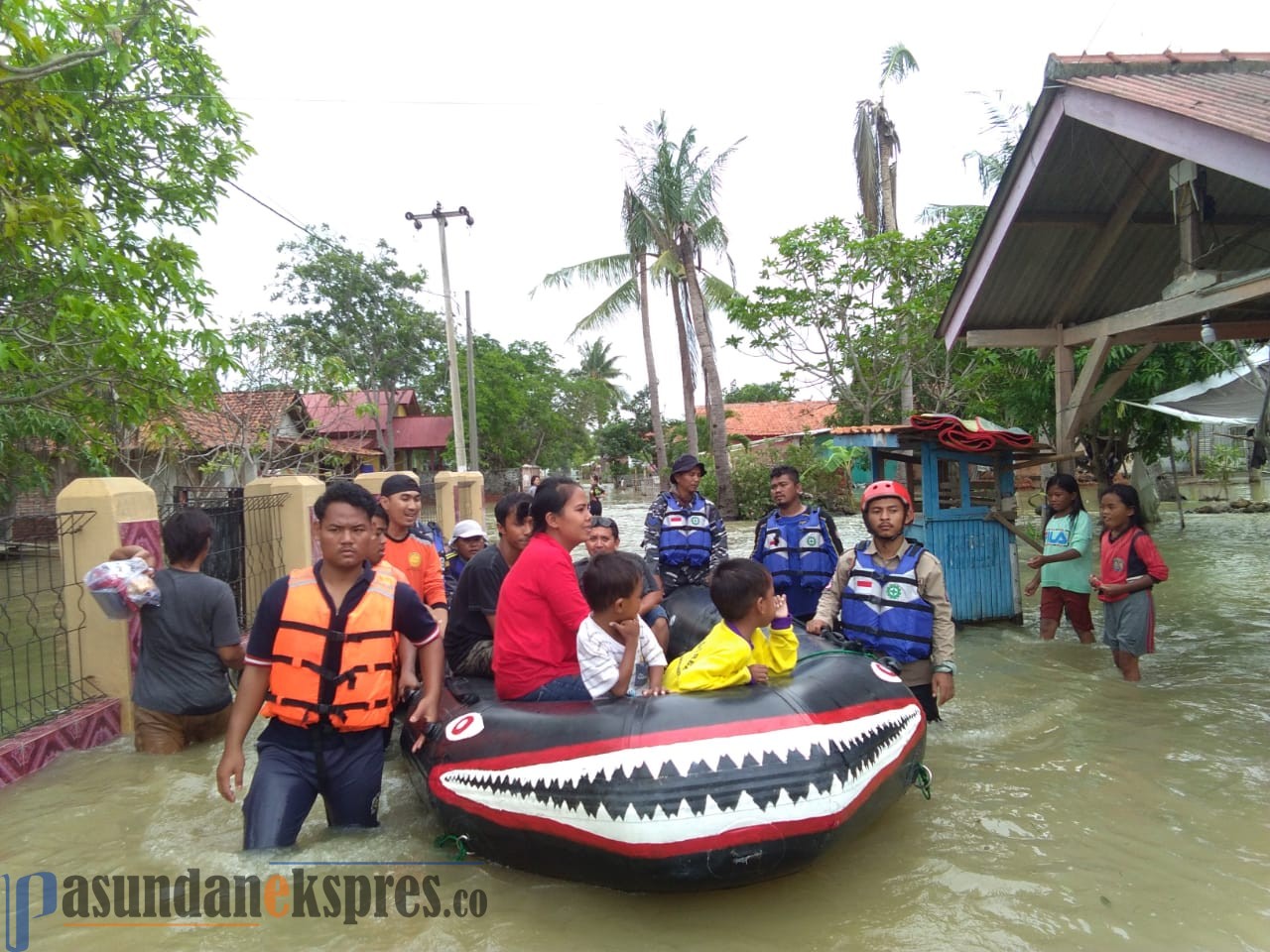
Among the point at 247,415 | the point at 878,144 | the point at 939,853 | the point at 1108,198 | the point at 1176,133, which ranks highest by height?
the point at 878,144

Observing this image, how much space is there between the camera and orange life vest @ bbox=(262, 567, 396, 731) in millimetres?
3023

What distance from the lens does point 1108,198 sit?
6.68m

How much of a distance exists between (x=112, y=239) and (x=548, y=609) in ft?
18.6

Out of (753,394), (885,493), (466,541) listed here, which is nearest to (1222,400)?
(885,493)

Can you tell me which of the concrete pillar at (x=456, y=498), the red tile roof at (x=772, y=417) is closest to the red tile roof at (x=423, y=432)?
the red tile roof at (x=772, y=417)

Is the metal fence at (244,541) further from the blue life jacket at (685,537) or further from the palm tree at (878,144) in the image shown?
the palm tree at (878,144)

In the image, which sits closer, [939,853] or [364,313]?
[939,853]

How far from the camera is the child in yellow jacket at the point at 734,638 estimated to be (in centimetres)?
322

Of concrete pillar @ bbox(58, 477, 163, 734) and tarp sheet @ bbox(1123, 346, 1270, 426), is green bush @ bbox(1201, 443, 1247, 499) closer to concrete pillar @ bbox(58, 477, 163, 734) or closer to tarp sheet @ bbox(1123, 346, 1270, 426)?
tarp sheet @ bbox(1123, 346, 1270, 426)

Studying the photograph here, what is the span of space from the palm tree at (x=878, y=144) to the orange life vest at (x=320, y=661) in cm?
2024

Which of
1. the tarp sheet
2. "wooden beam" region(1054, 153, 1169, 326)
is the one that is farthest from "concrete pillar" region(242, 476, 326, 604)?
the tarp sheet

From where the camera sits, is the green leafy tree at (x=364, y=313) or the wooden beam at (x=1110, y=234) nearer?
the wooden beam at (x=1110, y=234)

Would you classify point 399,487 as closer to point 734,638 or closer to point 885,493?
point 734,638

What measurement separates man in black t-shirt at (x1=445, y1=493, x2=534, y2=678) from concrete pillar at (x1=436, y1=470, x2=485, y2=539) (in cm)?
694
